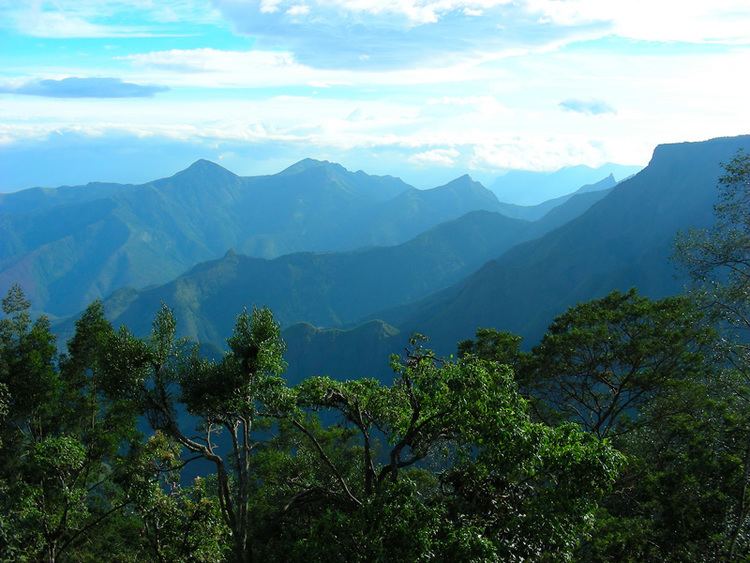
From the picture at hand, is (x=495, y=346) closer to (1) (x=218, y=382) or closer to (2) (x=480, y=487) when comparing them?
(2) (x=480, y=487)

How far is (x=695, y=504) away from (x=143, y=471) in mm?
18992

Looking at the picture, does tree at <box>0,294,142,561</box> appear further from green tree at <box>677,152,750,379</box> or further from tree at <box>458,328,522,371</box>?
green tree at <box>677,152,750,379</box>

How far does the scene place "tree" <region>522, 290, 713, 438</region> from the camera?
90.1ft

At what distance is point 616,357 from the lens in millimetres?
28391

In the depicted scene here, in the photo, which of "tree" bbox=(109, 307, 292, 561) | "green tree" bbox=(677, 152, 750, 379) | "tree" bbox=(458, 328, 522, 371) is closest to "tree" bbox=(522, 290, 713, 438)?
"tree" bbox=(458, 328, 522, 371)

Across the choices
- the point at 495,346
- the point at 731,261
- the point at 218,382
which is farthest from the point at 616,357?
the point at 218,382

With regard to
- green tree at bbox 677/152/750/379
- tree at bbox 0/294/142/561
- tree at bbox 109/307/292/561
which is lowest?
tree at bbox 0/294/142/561

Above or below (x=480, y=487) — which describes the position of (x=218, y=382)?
above

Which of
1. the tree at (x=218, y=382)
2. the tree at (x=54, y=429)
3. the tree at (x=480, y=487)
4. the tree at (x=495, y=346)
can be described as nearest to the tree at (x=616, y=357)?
the tree at (x=495, y=346)

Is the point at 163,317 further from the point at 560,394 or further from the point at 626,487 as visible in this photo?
the point at 560,394

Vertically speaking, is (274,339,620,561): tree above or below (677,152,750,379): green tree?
below

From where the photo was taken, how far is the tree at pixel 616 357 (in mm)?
27453

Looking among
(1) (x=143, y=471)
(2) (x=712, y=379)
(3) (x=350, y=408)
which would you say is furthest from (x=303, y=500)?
(2) (x=712, y=379)

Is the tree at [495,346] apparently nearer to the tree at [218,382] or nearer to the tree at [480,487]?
the tree at [218,382]
